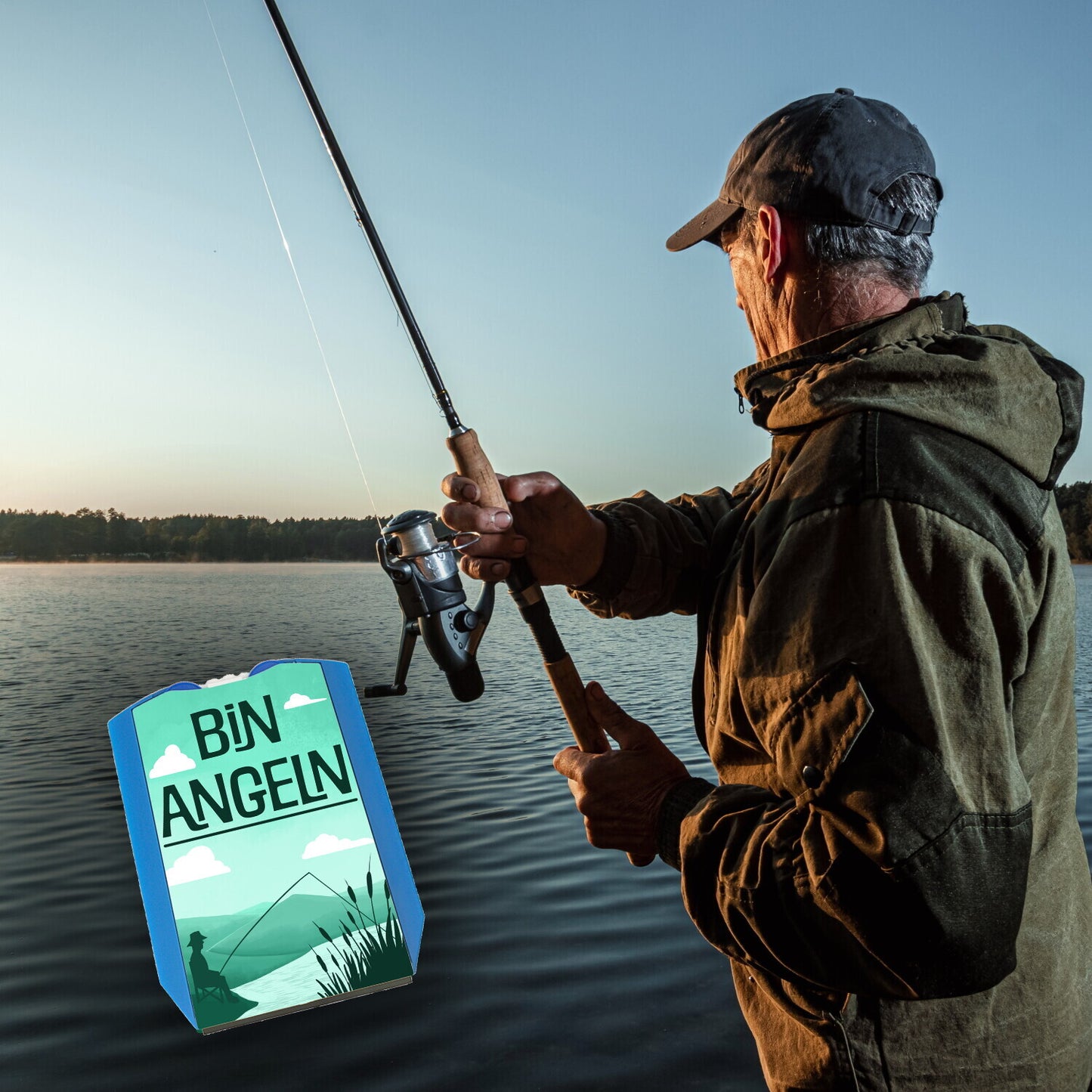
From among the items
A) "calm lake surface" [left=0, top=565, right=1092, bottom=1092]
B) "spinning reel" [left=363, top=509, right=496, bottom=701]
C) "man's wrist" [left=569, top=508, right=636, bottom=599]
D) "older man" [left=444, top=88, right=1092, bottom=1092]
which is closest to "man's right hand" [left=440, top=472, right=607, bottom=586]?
"man's wrist" [left=569, top=508, right=636, bottom=599]

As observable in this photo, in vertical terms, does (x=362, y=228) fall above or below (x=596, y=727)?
above

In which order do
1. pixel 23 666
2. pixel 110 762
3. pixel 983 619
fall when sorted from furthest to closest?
pixel 23 666 < pixel 110 762 < pixel 983 619

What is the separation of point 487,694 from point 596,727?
44.1 ft

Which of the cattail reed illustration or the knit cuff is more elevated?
the knit cuff

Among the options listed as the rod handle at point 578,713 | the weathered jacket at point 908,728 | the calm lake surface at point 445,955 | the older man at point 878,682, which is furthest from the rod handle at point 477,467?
the calm lake surface at point 445,955

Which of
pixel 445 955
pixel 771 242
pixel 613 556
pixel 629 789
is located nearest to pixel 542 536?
pixel 613 556

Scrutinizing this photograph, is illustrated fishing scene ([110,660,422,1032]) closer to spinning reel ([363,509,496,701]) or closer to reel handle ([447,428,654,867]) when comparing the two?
spinning reel ([363,509,496,701])

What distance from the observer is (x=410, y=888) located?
411 centimetres

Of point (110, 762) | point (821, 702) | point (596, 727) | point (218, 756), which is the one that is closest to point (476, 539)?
point (596, 727)

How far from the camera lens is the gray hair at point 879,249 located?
57.9 inches

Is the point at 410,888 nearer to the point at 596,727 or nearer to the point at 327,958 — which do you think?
the point at 327,958

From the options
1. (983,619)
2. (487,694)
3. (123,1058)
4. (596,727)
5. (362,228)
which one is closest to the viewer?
(983,619)

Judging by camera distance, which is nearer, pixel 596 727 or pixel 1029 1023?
pixel 1029 1023

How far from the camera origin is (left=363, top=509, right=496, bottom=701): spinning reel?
229 centimetres
